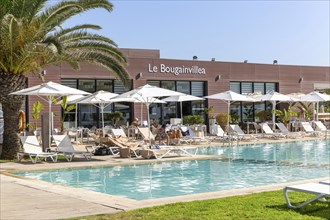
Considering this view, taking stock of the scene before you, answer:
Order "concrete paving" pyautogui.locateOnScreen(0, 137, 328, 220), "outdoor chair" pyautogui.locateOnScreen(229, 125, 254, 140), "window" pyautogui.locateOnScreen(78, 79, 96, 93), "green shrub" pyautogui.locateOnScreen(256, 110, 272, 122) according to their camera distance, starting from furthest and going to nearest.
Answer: "green shrub" pyautogui.locateOnScreen(256, 110, 272, 122) → "window" pyautogui.locateOnScreen(78, 79, 96, 93) → "outdoor chair" pyautogui.locateOnScreen(229, 125, 254, 140) → "concrete paving" pyautogui.locateOnScreen(0, 137, 328, 220)

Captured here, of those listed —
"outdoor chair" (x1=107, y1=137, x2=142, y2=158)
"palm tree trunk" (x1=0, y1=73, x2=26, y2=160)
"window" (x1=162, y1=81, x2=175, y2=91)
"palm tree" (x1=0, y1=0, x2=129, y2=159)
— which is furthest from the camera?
"window" (x1=162, y1=81, x2=175, y2=91)

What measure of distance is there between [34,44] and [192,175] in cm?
584

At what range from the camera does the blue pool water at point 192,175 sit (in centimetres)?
1028

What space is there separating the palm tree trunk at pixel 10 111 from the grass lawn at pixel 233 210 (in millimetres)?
9601

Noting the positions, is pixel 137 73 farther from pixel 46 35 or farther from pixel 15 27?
pixel 15 27

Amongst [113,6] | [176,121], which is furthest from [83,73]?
[113,6]

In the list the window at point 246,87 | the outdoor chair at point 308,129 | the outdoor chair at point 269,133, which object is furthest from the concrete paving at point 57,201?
the window at point 246,87

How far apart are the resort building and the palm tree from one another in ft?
37.0

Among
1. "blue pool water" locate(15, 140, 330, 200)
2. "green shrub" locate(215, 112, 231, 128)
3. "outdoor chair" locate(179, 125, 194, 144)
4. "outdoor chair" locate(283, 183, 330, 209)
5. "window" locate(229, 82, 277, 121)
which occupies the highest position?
"window" locate(229, 82, 277, 121)

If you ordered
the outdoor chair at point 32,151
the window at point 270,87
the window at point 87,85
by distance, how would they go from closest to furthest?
the outdoor chair at point 32,151 → the window at point 87,85 → the window at point 270,87

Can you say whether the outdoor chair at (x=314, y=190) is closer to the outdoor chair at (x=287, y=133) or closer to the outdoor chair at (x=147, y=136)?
the outdoor chair at (x=147, y=136)

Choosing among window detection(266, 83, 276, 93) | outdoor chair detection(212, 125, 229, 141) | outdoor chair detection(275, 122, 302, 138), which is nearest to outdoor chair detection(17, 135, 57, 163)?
outdoor chair detection(212, 125, 229, 141)

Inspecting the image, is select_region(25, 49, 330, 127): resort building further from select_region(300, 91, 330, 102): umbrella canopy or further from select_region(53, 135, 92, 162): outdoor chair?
select_region(53, 135, 92, 162): outdoor chair

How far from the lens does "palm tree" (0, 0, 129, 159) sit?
550 inches
